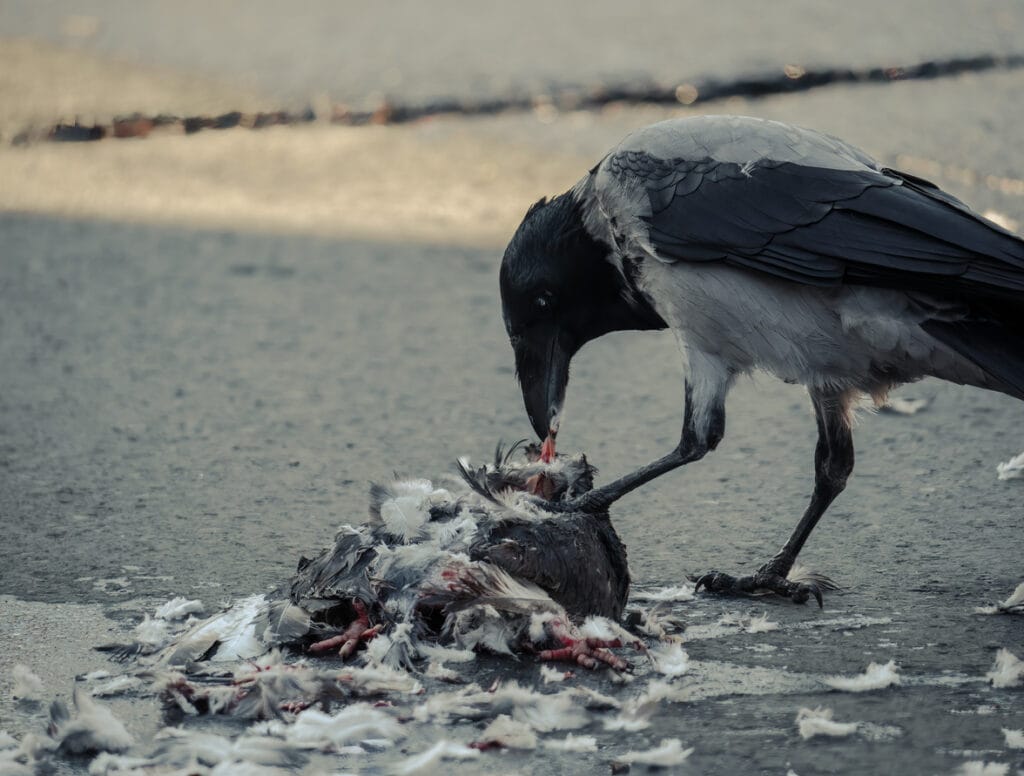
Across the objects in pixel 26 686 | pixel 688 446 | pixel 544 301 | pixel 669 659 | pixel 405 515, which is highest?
pixel 544 301

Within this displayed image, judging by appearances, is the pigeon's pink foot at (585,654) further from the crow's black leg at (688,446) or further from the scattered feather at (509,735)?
the crow's black leg at (688,446)

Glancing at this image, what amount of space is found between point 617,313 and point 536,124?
14.2ft

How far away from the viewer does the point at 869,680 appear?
3.10 metres

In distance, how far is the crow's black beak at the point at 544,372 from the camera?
407 cm

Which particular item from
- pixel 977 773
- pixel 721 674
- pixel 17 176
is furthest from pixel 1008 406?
pixel 17 176

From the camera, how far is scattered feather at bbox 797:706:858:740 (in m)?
2.87

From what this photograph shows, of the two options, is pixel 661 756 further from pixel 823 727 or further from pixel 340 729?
pixel 340 729

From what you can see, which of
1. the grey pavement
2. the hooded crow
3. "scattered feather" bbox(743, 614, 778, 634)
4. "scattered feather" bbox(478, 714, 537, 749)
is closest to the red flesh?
the hooded crow

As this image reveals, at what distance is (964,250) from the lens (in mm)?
3406

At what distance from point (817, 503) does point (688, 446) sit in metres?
0.38

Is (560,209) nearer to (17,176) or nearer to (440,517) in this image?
(440,517)

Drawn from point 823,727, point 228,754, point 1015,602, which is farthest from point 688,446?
point 228,754

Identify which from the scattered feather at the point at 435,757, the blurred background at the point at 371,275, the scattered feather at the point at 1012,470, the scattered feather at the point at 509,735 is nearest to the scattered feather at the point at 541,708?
the scattered feather at the point at 509,735

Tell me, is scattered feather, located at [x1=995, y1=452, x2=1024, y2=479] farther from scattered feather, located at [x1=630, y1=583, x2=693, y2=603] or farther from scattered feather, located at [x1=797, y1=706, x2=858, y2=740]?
scattered feather, located at [x1=797, y1=706, x2=858, y2=740]
